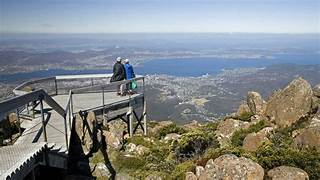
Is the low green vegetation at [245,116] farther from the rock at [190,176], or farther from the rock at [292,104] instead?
the rock at [190,176]

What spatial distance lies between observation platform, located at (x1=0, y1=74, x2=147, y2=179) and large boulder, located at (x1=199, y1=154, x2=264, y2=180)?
4.39m

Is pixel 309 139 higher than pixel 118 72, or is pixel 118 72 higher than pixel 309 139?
pixel 118 72

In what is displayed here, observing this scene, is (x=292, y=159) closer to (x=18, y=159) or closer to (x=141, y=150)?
(x=141, y=150)

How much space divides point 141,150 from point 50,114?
167 inches

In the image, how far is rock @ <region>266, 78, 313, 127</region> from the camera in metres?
17.6

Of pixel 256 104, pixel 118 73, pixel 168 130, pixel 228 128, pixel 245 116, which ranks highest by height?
pixel 118 73

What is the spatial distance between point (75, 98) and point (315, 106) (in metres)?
11.8

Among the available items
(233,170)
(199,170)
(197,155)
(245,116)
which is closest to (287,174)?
(233,170)

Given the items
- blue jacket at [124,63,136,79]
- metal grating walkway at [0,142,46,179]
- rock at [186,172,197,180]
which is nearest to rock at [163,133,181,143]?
blue jacket at [124,63,136,79]

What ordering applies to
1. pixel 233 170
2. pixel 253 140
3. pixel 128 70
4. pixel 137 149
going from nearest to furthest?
pixel 233 170 → pixel 253 140 → pixel 137 149 → pixel 128 70

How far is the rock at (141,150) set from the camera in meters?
16.4

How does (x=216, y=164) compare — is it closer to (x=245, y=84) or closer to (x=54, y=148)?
(x=54, y=148)

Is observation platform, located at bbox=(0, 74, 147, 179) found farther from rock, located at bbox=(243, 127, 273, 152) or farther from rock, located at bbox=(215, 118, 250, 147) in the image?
rock, located at bbox=(243, 127, 273, 152)

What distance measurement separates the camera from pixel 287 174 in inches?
404
